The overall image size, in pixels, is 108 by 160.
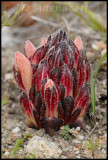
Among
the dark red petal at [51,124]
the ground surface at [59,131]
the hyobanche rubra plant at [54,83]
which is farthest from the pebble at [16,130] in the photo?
the dark red petal at [51,124]

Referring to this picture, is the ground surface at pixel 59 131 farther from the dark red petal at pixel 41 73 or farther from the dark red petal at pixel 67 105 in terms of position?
the dark red petal at pixel 41 73

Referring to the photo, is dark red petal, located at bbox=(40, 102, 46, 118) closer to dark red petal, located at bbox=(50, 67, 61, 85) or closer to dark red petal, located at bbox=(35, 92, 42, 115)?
dark red petal, located at bbox=(35, 92, 42, 115)

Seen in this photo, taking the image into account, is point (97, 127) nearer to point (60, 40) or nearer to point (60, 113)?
point (60, 113)

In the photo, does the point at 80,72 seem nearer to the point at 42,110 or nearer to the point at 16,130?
the point at 42,110

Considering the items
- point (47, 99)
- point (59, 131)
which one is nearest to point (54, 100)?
point (47, 99)

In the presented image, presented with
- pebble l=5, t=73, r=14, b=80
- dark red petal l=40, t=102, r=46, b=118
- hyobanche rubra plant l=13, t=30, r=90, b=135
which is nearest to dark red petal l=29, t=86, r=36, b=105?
hyobanche rubra plant l=13, t=30, r=90, b=135
